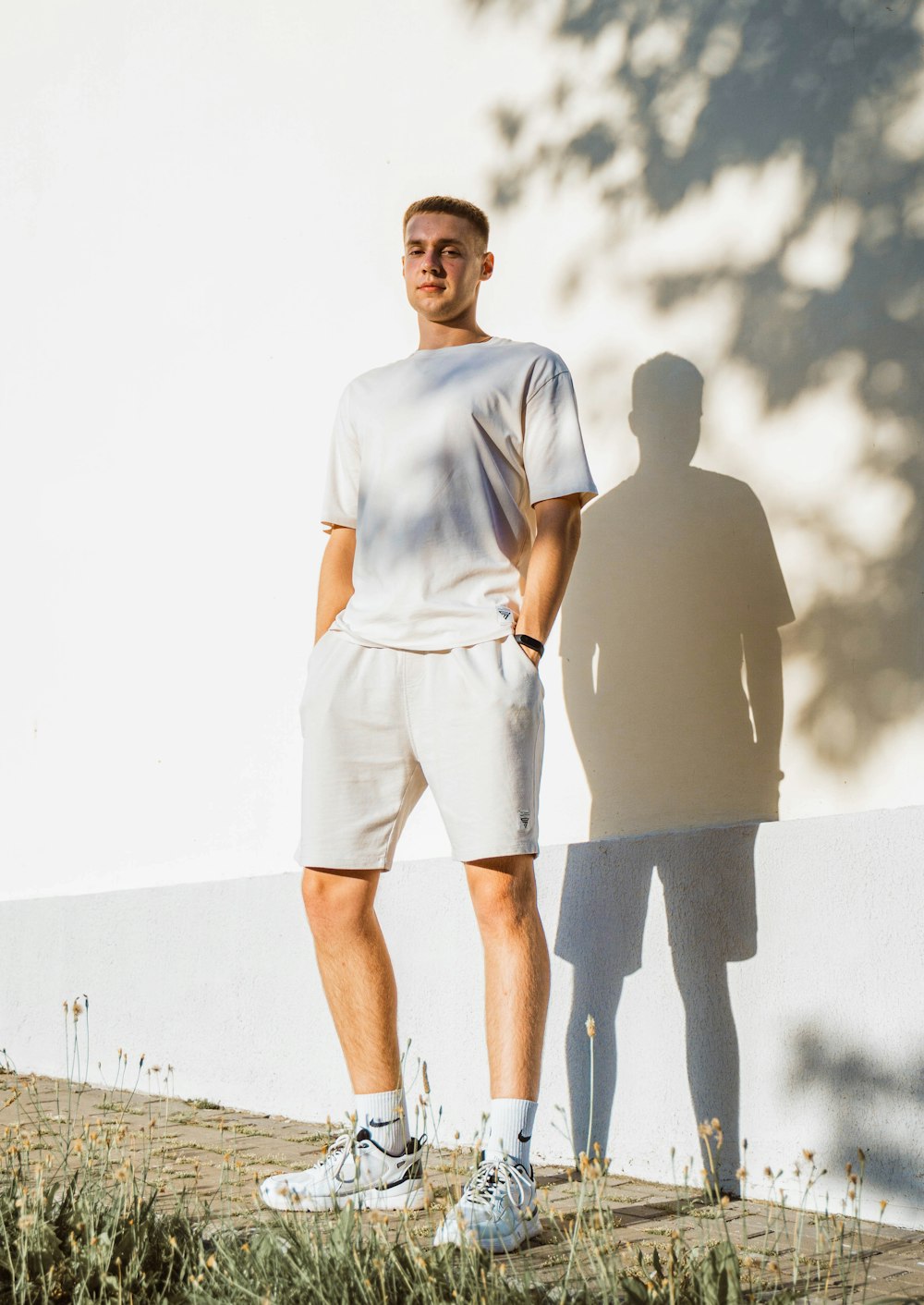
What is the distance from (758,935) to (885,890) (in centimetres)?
37

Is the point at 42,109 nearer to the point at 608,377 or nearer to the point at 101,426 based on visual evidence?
the point at 101,426

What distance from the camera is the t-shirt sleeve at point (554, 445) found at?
3.40 meters

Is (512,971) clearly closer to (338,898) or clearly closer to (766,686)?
(338,898)

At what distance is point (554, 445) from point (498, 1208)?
5.53 ft

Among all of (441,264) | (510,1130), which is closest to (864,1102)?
(510,1130)

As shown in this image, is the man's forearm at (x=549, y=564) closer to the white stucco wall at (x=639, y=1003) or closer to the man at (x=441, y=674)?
the man at (x=441, y=674)

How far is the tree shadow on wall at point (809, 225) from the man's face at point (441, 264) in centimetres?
71

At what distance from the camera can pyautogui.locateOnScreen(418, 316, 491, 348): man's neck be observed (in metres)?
3.72

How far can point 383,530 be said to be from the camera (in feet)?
11.6

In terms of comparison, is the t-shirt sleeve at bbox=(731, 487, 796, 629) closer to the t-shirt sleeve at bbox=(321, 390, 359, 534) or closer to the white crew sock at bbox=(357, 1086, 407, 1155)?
the t-shirt sleeve at bbox=(321, 390, 359, 534)

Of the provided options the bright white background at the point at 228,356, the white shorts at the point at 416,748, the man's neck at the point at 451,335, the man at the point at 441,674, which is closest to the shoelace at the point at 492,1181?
the man at the point at 441,674

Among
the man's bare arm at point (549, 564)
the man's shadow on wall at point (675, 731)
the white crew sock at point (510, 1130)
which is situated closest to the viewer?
the white crew sock at point (510, 1130)

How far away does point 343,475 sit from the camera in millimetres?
3805

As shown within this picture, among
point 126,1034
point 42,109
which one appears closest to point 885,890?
point 126,1034
